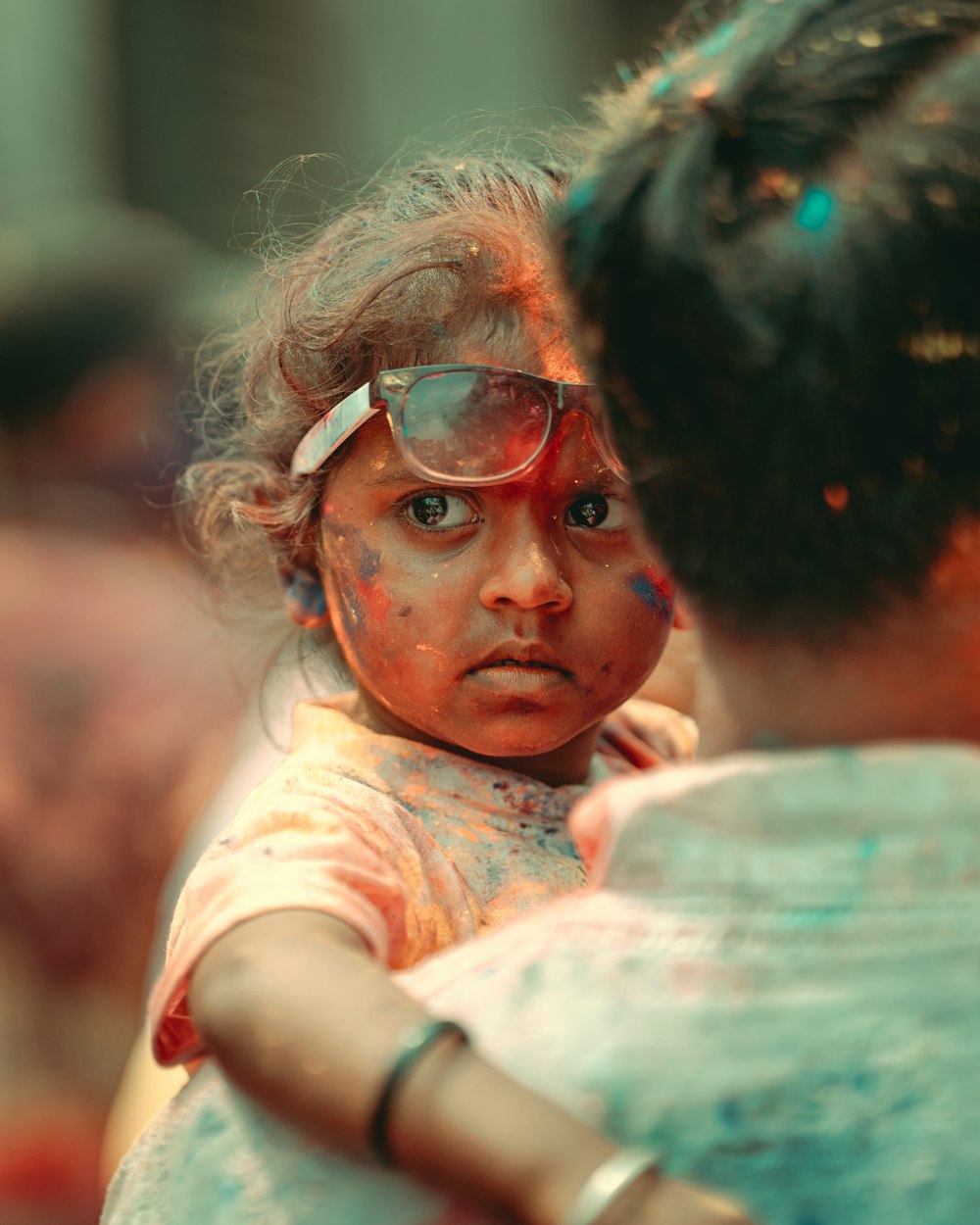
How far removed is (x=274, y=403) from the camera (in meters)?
2.62

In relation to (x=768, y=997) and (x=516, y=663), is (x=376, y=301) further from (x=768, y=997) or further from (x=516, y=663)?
(x=768, y=997)

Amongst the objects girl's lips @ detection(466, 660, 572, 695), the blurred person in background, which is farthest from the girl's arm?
the blurred person in background

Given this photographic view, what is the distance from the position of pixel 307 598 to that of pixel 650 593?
2.12ft

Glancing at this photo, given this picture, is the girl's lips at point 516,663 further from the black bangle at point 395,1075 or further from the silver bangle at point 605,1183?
the silver bangle at point 605,1183

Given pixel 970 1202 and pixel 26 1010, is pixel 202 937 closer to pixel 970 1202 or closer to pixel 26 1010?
pixel 970 1202

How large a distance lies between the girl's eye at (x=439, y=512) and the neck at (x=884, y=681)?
101 centimetres

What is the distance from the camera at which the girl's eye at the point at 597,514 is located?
87.7 inches

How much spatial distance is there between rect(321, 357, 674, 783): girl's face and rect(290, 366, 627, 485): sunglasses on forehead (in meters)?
0.04

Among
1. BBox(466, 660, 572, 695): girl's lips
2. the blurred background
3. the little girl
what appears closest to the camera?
the little girl

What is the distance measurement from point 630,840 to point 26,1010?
3.38 meters

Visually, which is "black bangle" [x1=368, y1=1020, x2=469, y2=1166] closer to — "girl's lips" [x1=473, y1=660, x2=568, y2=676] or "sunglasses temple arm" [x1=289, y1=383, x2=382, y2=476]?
"girl's lips" [x1=473, y1=660, x2=568, y2=676]

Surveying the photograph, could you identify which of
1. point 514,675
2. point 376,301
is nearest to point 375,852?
point 514,675

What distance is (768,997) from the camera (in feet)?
3.73

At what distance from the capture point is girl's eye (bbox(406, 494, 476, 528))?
7.27 feet
